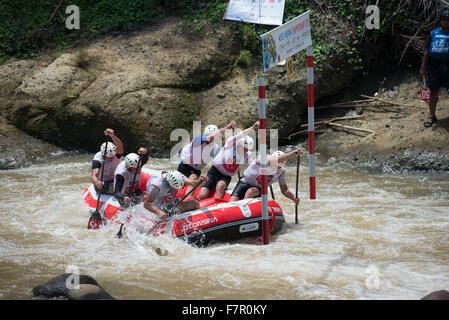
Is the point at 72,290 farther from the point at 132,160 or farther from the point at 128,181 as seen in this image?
the point at 128,181

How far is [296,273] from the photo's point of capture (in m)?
5.60

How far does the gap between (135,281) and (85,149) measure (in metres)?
7.00

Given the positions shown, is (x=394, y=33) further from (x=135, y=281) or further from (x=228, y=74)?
(x=135, y=281)

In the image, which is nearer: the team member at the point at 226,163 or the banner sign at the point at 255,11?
the team member at the point at 226,163

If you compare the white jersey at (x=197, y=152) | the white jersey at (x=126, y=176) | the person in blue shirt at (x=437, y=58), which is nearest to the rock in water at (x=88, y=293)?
the white jersey at (x=126, y=176)

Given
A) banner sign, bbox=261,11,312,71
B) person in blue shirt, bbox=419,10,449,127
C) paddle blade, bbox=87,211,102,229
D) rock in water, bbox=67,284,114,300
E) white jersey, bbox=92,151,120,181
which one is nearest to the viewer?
rock in water, bbox=67,284,114,300

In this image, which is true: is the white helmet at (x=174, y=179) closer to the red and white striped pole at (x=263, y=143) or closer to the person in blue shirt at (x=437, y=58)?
the red and white striped pole at (x=263, y=143)

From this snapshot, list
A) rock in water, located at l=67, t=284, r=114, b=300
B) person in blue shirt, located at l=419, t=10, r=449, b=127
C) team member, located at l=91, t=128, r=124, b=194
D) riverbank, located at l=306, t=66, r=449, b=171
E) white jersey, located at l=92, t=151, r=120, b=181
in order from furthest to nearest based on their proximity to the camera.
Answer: riverbank, located at l=306, t=66, r=449, b=171 → person in blue shirt, located at l=419, t=10, r=449, b=127 → white jersey, located at l=92, t=151, r=120, b=181 → team member, located at l=91, t=128, r=124, b=194 → rock in water, located at l=67, t=284, r=114, b=300

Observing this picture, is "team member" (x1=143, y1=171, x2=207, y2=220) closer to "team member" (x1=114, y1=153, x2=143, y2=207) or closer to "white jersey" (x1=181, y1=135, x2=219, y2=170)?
"team member" (x1=114, y1=153, x2=143, y2=207)

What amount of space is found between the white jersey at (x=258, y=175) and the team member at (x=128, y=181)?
4.79 ft

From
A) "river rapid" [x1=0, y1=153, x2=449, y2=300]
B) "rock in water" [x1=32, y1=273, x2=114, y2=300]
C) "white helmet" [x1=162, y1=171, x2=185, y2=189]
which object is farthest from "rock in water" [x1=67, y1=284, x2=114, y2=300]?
"white helmet" [x1=162, y1=171, x2=185, y2=189]

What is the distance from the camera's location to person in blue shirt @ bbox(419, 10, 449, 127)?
9.67m

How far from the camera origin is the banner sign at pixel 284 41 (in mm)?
5398

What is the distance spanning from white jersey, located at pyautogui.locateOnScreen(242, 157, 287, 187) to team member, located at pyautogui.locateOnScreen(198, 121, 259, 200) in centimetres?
28
